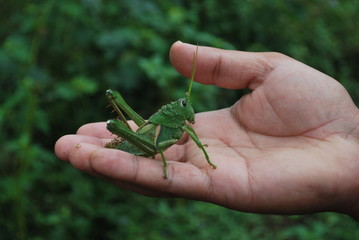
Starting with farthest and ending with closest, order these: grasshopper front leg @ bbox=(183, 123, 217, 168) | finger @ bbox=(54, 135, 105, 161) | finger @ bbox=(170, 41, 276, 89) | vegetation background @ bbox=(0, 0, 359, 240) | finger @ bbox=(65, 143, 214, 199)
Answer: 1. vegetation background @ bbox=(0, 0, 359, 240)
2. finger @ bbox=(170, 41, 276, 89)
3. finger @ bbox=(54, 135, 105, 161)
4. grasshopper front leg @ bbox=(183, 123, 217, 168)
5. finger @ bbox=(65, 143, 214, 199)

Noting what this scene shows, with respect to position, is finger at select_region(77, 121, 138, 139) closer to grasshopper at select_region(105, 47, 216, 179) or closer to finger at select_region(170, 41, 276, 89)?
grasshopper at select_region(105, 47, 216, 179)

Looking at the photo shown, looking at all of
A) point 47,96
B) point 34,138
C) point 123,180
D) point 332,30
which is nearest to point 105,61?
point 47,96

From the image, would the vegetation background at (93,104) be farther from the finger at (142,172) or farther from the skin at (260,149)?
the finger at (142,172)

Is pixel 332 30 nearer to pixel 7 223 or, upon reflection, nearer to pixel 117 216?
pixel 117 216

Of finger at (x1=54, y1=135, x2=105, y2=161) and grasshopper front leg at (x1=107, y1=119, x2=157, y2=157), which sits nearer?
grasshopper front leg at (x1=107, y1=119, x2=157, y2=157)

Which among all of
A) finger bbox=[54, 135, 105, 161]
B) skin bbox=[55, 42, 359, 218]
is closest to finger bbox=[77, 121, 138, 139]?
skin bbox=[55, 42, 359, 218]

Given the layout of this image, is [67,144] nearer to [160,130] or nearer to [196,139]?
[160,130]

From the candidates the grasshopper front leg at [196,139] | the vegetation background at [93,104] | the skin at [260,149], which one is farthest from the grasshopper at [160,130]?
the vegetation background at [93,104]

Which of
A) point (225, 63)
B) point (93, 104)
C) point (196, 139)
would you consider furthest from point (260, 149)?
point (93, 104)

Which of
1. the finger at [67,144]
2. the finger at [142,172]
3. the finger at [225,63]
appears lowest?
the finger at [142,172]
